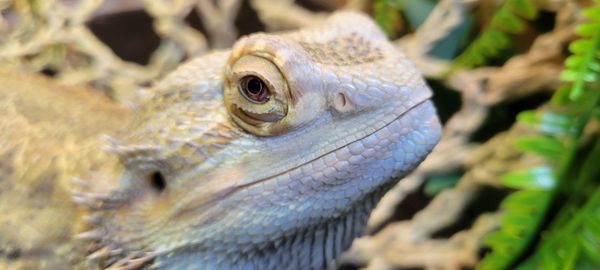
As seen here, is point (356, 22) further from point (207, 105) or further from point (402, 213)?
point (402, 213)

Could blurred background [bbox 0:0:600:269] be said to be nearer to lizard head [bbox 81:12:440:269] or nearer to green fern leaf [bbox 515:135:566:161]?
green fern leaf [bbox 515:135:566:161]

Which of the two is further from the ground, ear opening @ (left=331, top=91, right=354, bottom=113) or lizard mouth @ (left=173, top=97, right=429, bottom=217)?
ear opening @ (left=331, top=91, right=354, bottom=113)

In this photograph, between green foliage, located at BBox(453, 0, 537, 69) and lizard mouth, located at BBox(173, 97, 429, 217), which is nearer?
lizard mouth, located at BBox(173, 97, 429, 217)

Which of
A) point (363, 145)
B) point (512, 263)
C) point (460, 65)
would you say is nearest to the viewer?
point (363, 145)

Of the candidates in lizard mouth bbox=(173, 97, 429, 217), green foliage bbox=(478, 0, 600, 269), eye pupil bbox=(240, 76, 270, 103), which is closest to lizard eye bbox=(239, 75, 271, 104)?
eye pupil bbox=(240, 76, 270, 103)

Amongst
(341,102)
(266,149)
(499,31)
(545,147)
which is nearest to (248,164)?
(266,149)

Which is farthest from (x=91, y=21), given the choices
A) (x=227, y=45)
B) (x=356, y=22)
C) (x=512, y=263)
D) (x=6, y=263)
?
(x=512, y=263)

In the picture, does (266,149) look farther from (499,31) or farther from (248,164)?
(499,31)
